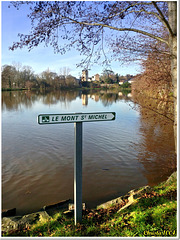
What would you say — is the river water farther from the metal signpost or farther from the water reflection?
the water reflection

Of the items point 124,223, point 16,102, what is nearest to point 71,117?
point 124,223

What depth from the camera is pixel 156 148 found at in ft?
36.4

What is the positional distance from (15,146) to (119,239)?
9.23 m

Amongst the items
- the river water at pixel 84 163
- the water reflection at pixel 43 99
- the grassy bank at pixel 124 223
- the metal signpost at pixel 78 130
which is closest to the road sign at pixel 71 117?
the metal signpost at pixel 78 130

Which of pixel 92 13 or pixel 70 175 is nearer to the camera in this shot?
pixel 92 13

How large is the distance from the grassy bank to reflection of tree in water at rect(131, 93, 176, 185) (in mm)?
2379

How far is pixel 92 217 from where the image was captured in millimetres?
4020

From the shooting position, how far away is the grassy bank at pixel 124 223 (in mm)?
3277

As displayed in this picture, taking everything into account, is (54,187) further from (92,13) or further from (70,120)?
(92,13)

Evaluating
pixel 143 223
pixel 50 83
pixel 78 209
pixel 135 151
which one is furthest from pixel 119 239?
pixel 50 83

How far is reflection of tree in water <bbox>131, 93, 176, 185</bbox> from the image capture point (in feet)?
22.2

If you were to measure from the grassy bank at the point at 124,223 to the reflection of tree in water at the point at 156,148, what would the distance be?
7.80 ft

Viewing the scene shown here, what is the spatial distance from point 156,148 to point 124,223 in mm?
8207

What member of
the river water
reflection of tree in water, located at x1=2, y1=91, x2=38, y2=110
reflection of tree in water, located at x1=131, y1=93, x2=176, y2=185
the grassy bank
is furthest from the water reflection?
the grassy bank
